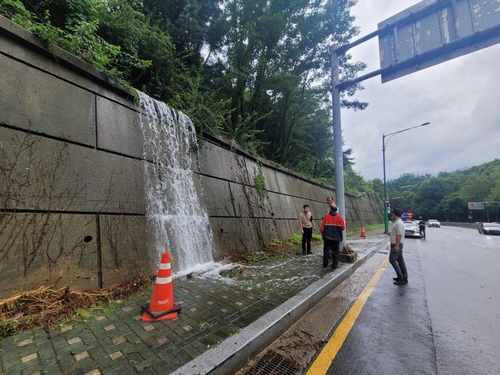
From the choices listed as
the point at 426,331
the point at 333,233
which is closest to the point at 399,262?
the point at 333,233

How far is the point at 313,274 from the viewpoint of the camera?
4.99m

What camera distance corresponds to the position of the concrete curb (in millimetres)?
1976

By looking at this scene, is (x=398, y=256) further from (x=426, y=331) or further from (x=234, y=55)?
(x=234, y=55)

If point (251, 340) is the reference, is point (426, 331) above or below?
below

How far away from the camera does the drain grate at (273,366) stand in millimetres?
2133

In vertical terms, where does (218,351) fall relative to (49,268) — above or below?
below

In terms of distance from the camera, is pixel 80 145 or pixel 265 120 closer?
pixel 80 145

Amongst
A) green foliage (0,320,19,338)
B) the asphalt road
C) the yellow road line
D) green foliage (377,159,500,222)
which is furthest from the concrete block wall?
green foliage (377,159,500,222)

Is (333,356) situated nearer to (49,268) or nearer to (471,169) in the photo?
(49,268)

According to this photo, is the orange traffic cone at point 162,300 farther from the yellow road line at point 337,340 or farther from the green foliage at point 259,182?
the green foliage at point 259,182

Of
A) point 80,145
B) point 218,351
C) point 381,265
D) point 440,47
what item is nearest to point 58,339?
point 218,351

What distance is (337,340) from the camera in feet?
8.99

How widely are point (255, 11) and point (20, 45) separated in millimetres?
11173

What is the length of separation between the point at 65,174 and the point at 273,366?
12.6 feet
